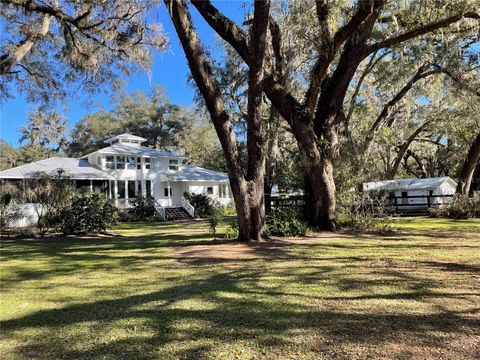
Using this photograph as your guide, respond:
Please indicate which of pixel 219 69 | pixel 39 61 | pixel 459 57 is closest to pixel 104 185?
pixel 219 69

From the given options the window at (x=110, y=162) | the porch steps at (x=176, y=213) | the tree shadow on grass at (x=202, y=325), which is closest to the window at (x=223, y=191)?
the porch steps at (x=176, y=213)

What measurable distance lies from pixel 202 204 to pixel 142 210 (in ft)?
15.6

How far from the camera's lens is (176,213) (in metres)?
29.5

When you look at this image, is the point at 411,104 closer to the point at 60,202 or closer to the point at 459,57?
the point at 459,57

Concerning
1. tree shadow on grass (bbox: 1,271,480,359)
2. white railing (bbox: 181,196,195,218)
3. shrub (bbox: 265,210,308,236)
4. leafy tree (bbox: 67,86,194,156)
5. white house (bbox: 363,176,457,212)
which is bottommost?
tree shadow on grass (bbox: 1,271,480,359)

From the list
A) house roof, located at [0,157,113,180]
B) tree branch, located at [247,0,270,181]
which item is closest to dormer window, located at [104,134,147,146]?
house roof, located at [0,157,113,180]

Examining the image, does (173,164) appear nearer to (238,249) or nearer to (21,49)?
(21,49)

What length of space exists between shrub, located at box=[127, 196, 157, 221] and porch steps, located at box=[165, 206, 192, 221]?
1080 mm

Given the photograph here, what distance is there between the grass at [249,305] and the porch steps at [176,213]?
1885 centimetres

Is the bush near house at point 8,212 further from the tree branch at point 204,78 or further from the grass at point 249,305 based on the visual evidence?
the tree branch at point 204,78

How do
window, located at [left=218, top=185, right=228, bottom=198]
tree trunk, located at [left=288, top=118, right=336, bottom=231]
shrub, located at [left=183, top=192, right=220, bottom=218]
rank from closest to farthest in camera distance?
1. tree trunk, located at [left=288, top=118, right=336, bottom=231]
2. shrub, located at [left=183, top=192, right=220, bottom=218]
3. window, located at [left=218, top=185, right=228, bottom=198]

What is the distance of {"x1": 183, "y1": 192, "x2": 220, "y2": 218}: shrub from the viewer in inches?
1176

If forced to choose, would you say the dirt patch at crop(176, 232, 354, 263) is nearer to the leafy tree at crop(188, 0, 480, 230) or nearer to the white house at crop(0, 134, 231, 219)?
the leafy tree at crop(188, 0, 480, 230)

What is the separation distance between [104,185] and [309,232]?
21073mm
